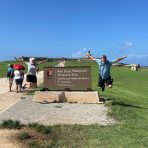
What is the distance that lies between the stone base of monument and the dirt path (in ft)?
22.3

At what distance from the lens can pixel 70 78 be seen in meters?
18.4

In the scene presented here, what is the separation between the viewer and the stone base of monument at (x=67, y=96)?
17.4 m

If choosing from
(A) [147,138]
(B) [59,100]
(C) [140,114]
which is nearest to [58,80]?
(B) [59,100]

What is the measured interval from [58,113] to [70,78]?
4342mm

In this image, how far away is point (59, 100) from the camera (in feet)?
57.6

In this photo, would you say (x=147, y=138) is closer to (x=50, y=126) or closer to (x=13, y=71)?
(x=50, y=126)

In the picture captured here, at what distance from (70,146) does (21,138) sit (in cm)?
119

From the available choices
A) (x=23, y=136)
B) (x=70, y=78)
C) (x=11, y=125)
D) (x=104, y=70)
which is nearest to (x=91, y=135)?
(x=23, y=136)

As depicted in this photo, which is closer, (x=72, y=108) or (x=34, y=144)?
(x=34, y=144)

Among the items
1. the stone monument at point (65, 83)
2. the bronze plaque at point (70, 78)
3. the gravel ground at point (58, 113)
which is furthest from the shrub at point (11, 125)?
the bronze plaque at point (70, 78)

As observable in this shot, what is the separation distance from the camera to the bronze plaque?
59.9ft

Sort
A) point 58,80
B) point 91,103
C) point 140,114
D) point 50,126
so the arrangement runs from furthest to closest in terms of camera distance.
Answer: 1. point 58,80
2. point 91,103
3. point 140,114
4. point 50,126

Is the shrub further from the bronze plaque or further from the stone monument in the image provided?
the bronze plaque

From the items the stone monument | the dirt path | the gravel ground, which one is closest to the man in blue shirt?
the stone monument
